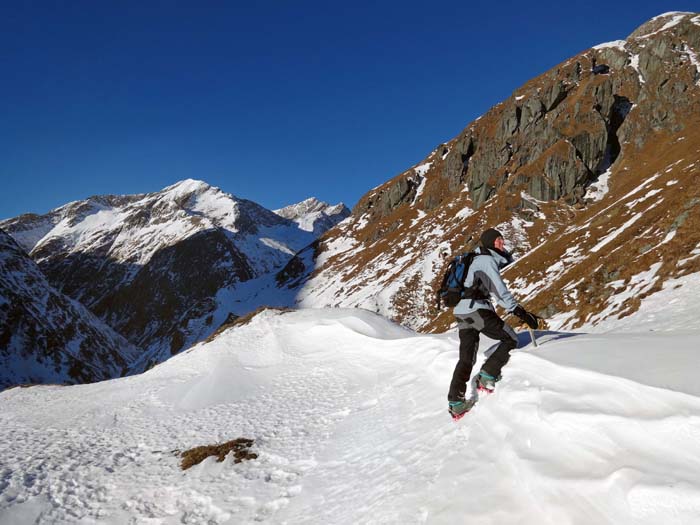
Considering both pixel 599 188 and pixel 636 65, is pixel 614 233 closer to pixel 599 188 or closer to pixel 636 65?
pixel 599 188

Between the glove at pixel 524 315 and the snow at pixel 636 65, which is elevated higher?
the snow at pixel 636 65

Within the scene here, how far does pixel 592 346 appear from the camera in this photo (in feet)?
22.4

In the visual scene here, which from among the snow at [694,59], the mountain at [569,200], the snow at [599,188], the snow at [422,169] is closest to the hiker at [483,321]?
the mountain at [569,200]

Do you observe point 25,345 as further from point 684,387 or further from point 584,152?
point 584,152

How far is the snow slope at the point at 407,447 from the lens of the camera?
151 inches

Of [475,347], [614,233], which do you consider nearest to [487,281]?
[475,347]

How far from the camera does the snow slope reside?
3.84 m

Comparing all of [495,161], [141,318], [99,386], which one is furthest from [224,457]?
[141,318]

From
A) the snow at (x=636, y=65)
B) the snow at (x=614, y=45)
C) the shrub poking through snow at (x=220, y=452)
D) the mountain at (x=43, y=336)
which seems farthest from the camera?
the snow at (x=614, y=45)

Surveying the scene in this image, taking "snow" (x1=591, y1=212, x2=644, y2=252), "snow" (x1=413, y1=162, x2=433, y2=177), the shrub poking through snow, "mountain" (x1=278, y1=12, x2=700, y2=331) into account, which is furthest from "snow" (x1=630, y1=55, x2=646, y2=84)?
the shrub poking through snow

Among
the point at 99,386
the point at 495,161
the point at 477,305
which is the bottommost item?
the point at 477,305

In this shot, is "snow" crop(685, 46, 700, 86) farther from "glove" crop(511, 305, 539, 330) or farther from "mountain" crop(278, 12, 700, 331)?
"glove" crop(511, 305, 539, 330)

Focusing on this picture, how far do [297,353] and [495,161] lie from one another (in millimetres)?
82558

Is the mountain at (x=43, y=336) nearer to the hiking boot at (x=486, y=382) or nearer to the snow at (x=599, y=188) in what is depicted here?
the hiking boot at (x=486, y=382)
